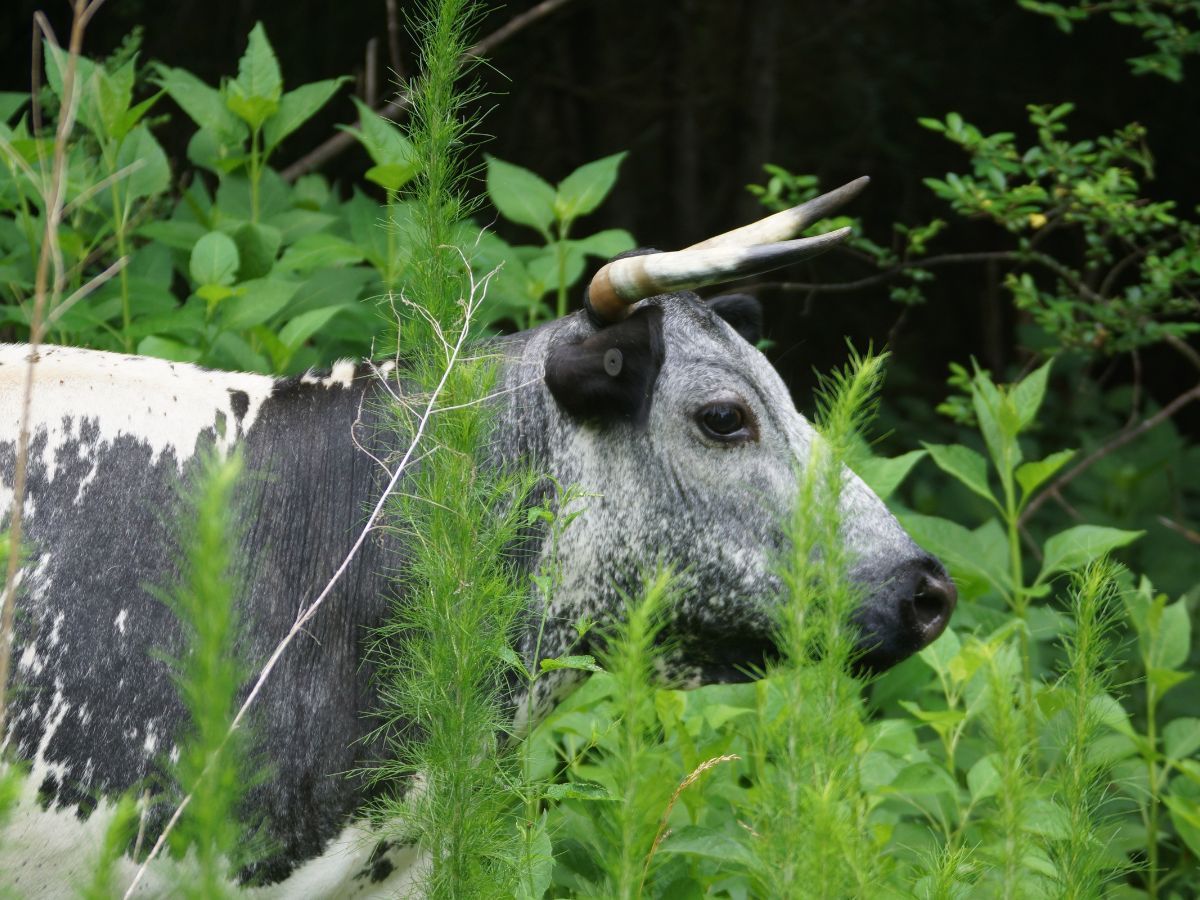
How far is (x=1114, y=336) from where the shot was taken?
5211mm

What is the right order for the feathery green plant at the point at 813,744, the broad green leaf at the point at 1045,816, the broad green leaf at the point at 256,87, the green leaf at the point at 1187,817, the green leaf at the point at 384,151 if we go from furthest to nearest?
the broad green leaf at the point at 256,87 → the green leaf at the point at 384,151 → the green leaf at the point at 1187,817 → the broad green leaf at the point at 1045,816 → the feathery green plant at the point at 813,744

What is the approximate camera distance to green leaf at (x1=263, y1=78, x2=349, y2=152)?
4227 millimetres

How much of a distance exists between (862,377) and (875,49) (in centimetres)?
636

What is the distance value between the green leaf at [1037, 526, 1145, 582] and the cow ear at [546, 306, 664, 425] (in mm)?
1269

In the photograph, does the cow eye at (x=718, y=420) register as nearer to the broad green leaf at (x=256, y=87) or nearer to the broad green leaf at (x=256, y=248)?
the broad green leaf at (x=256, y=248)

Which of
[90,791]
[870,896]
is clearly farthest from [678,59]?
[870,896]

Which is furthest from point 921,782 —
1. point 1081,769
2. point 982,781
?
point 1081,769

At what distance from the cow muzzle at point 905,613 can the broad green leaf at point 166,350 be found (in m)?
1.90

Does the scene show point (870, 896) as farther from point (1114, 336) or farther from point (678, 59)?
point (678, 59)

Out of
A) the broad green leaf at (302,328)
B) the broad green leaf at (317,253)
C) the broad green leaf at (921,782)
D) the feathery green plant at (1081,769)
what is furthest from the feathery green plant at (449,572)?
the broad green leaf at (317,253)

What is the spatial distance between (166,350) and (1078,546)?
8.09 feet

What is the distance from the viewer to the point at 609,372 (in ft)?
9.87

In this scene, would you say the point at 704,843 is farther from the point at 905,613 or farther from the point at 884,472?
the point at 884,472

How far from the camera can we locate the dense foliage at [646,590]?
190 cm
